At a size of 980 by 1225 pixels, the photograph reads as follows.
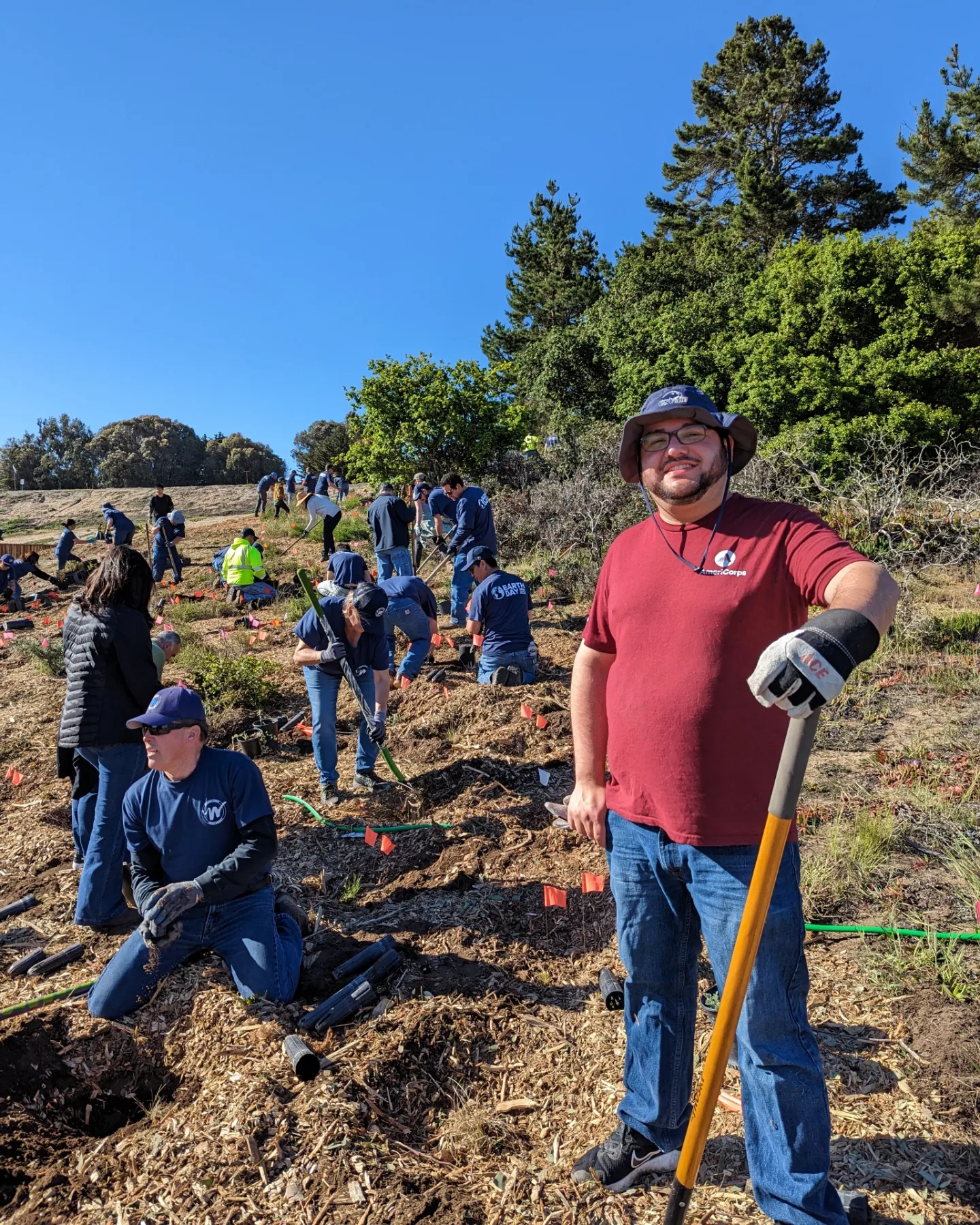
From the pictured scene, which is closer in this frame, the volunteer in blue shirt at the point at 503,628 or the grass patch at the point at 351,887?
the grass patch at the point at 351,887

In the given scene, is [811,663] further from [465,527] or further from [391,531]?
[391,531]

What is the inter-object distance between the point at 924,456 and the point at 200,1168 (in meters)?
16.7

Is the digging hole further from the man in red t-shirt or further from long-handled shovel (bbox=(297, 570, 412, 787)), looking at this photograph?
long-handled shovel (bbox=(297, 570, 412, 787))

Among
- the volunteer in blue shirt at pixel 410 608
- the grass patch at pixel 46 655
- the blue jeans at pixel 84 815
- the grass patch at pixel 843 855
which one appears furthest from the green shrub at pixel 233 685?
the grass patch at pixel 843 855

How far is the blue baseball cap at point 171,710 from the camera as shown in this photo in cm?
312

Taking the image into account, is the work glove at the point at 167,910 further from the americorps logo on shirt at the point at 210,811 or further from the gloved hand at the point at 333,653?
the gloved hand at the point at 333,653

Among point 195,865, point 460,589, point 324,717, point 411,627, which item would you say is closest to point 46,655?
point 460,589

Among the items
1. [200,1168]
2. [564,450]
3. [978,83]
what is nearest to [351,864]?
[200,1168]

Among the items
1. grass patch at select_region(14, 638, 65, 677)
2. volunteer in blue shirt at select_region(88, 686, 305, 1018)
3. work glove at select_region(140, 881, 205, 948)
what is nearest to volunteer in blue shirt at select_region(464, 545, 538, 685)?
volunteer in blue shirt at select_region(88, 686, 305, 1018)

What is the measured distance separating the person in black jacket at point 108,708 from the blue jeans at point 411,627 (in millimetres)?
2355

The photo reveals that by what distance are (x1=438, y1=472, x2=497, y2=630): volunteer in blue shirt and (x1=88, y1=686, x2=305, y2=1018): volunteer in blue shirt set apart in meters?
5.51

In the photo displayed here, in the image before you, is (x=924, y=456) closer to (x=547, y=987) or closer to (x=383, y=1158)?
(x=547, y=987)

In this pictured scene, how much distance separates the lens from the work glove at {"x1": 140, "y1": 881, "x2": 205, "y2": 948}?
304 centimetres

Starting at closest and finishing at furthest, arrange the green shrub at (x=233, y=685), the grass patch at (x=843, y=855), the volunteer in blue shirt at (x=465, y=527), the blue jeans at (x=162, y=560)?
the grass patch at (x=843, y=855) < the green shrub at (x=233, y=685) < the volunteer in blue shirt at (x=465, y=527) < the blue jeans at (x=162, y=560)
